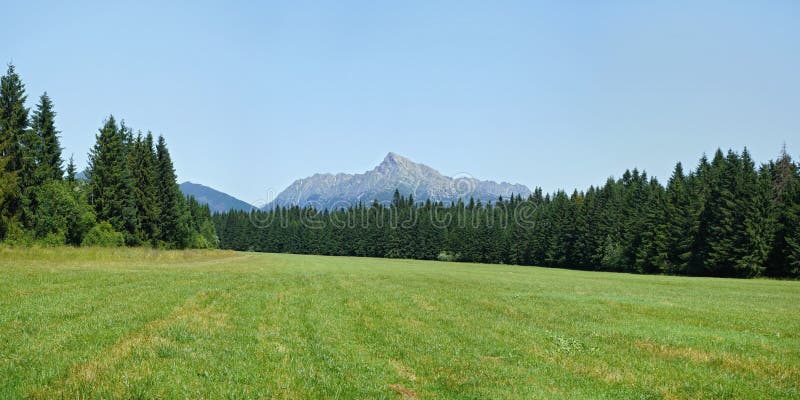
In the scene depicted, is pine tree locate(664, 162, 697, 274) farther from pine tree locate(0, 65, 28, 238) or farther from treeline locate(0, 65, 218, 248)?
pine tree locate(0, 65, 28, 238)

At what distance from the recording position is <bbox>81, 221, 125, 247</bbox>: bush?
201 ft

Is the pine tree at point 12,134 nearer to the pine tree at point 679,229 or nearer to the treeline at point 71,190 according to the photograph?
the treeline at point 71,190

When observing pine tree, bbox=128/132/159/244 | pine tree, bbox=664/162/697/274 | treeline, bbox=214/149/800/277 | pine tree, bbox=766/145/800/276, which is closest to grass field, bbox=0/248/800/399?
pine tree, bbox=128/132/159/244

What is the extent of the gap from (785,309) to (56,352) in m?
33.7

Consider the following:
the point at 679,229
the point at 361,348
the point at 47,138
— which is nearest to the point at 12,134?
the point at 47,138

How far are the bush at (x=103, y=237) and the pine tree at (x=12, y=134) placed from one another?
8052 millimetres

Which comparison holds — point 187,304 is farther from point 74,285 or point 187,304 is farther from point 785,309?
point 785,309

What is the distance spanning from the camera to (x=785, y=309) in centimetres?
2745

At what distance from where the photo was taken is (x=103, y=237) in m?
63.1

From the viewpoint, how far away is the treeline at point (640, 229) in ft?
256

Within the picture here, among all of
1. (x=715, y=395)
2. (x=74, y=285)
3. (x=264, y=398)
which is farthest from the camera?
(x=74, y=285)

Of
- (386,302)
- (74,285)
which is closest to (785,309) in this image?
(386,302)

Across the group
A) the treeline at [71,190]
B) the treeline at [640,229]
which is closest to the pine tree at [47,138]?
the treeline at [71,190]

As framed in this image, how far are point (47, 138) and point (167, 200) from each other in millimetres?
24042
